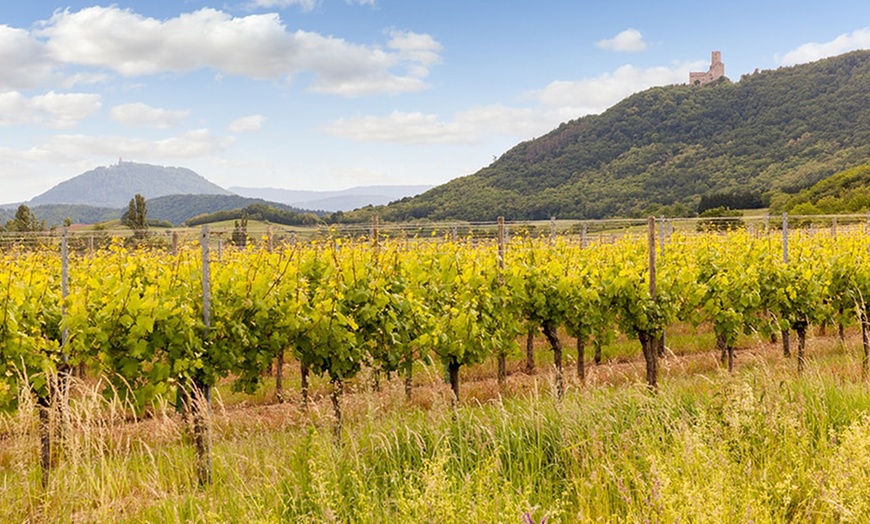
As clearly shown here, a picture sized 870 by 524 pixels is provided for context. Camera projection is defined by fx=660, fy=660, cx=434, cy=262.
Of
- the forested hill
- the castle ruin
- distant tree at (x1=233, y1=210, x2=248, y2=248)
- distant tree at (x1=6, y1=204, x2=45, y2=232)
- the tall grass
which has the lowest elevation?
the tall grass

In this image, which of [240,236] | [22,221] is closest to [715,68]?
[22,221]

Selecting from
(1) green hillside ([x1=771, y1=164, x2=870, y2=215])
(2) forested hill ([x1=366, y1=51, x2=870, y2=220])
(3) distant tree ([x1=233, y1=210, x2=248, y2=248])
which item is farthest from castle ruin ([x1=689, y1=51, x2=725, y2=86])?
(3) distant tree ([x1=233, y1=210, x2=248, y2=248])

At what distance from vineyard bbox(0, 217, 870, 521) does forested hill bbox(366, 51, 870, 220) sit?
54.1 m

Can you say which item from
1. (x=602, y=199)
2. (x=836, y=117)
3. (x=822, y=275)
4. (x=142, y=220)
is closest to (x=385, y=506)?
(x=822, y=275)

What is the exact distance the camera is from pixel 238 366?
244 inches

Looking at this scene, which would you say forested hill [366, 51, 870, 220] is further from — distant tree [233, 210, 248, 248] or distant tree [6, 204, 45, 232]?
distant tree [233, 210, 248, 248]

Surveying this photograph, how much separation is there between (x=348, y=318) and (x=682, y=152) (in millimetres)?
86632

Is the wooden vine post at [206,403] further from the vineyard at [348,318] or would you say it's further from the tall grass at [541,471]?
the tall grass at [541,471]

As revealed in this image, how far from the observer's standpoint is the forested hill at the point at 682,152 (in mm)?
71750

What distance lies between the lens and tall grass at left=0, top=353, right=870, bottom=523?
129 inches

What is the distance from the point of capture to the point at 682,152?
85.1 m

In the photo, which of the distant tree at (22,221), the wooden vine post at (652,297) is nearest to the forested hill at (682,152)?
the distant tree at (22,221)

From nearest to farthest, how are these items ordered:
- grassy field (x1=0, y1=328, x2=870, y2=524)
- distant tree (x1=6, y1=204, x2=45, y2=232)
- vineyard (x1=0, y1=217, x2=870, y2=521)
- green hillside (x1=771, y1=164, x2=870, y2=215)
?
grassy field (x1=0, y1=328, x2=870, y2=524) < vineyard (x1=0, y1=217, x2=870, y2=521) < green hillside (x1=771, y1=164, x2=870, y2=215) < distant tree (x1=6, y1=204, x2=45, y2=232)

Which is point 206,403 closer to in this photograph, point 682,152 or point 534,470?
point 534,470
